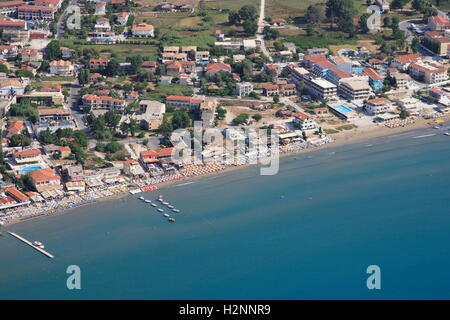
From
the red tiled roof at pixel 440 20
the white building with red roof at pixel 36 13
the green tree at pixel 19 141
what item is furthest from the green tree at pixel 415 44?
the green tree at pixel 19 141

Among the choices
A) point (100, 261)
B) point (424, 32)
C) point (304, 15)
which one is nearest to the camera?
point (100, 261)

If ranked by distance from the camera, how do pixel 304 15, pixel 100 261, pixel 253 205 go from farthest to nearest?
pixel 304 15
pixel 253 205
pixel 100 261

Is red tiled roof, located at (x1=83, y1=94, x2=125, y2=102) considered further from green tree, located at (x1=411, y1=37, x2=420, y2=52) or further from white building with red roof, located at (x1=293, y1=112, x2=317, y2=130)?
green tree, located at (x1=411, y1=37, x2=420, y2=52)

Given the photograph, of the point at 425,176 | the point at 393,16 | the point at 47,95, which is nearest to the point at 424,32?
the point at 393,16

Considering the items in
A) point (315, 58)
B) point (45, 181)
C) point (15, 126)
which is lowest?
point (45, 181)

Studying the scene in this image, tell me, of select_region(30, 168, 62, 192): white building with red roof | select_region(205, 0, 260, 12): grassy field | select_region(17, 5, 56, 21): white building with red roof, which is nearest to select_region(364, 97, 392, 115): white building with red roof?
select_region(30, 168, 62, 192): white building with red roof

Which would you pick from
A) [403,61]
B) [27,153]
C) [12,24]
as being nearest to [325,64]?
[403,61]

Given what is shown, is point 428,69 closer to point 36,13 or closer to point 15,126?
point 15,126

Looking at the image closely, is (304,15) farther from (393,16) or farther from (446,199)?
(446,199)

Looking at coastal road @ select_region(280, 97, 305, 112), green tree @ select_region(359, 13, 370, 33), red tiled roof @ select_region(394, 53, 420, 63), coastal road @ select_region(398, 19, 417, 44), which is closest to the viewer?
coastal road @ select_region(280, 97, 305, 112)

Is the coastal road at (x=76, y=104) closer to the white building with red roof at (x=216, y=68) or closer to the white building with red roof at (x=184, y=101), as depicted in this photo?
the white building with red roof at (x=184, y=101)

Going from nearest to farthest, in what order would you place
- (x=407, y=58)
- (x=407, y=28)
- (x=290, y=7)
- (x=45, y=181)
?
(x=45, y=181), (x=407, y=58), (x=407, y=28), (x=290, y=7)
